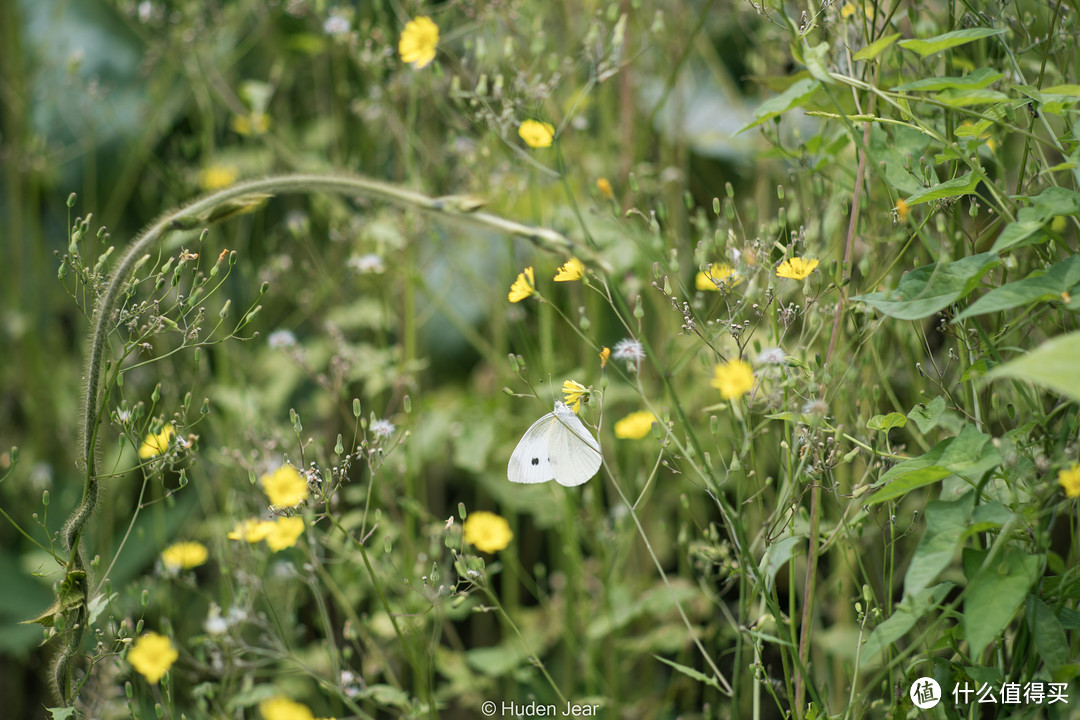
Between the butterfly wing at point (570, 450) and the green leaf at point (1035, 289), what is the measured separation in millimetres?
456

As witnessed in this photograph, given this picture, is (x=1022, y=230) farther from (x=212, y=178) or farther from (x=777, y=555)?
(x=212, y=178)

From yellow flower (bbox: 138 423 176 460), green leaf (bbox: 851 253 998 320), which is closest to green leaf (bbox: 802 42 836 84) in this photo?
green leaf (bbox: 851 253 998 320)

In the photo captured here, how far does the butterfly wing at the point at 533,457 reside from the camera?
103 centimetres

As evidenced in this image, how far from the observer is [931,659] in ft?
2.80

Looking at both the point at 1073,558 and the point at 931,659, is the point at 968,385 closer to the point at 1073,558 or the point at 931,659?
the point at 1073,558

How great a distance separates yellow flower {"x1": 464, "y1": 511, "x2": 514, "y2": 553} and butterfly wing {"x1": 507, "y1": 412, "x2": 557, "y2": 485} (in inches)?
10.6

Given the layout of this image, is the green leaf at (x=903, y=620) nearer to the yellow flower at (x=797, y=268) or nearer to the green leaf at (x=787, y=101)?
the yellow flower at (x=797, y=268)

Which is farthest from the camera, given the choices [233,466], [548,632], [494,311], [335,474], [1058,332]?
[494,311]

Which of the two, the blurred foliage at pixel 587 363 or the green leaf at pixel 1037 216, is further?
the blurred foliage at pixel 587 363

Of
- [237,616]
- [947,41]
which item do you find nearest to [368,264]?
[237,616]

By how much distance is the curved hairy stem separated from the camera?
0.90 meters

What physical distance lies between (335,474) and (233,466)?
54cm

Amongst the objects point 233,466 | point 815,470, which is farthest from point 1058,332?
point 233,466

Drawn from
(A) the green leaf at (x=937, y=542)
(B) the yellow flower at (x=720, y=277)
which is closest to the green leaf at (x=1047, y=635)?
(A) the green leaf at (x=937, y=542)
